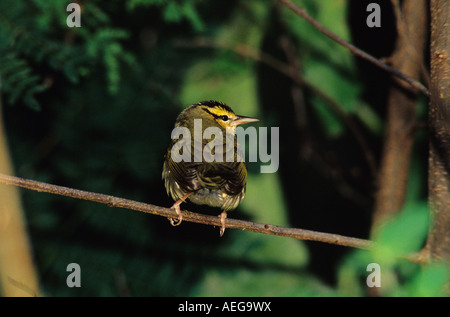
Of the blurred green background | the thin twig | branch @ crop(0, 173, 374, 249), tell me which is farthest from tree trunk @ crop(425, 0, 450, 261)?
the thin twig

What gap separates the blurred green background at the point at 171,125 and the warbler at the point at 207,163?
38cm

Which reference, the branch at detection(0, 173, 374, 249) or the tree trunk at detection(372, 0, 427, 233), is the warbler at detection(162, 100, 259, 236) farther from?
the tree trunk at detection(372, 0, 427, 233)

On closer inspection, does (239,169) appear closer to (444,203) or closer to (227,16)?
(444,203)

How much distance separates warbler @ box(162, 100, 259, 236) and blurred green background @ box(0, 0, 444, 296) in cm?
38

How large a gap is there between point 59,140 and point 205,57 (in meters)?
1.14

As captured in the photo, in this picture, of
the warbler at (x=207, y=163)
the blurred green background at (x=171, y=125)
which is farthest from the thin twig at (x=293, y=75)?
the warbler at (x=207, y=163)

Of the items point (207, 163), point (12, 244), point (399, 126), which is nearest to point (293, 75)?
point (399, 126)

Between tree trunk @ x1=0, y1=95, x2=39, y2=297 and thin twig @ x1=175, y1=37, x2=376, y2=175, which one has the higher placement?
thin twig @ x1=175, y1=37, x2=376, y2=175

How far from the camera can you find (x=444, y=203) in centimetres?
156

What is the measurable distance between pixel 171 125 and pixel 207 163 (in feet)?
4.54

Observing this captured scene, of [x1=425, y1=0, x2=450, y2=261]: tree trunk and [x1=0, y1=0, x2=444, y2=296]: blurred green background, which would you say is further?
[x1=0, y1=0, x2=444, y2=296]: blurred green background

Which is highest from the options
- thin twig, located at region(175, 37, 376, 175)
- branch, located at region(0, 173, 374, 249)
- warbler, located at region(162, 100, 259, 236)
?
thin twig, located at region(175, 37, 376, 175)

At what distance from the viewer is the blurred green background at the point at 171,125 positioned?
2.29 meters

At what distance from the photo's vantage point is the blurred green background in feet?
7.50
